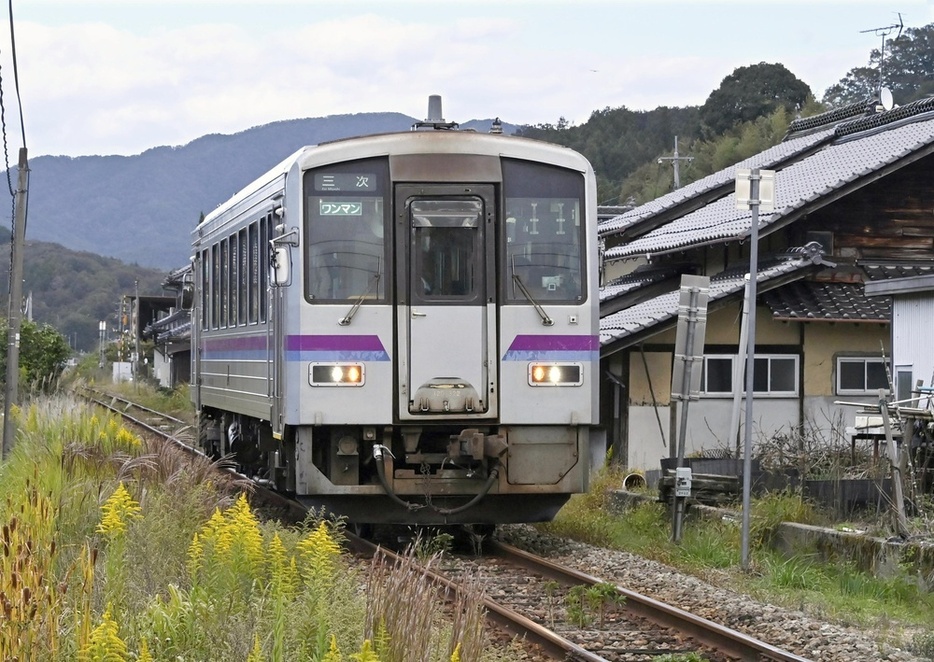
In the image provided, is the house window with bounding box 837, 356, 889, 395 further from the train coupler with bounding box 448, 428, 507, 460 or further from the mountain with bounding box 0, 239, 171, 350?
the mountain with bounding box 0, 239, 171, 350

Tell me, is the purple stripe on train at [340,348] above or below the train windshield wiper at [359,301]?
below

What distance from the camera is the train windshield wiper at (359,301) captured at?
1074 centimetres

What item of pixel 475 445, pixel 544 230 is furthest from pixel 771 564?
pixel 544 230

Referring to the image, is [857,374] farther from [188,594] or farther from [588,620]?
Answer: [188,594]

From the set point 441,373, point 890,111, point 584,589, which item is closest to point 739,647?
point 584,589

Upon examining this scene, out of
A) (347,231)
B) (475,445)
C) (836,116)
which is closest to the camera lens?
(475,445)

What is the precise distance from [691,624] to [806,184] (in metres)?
15.0

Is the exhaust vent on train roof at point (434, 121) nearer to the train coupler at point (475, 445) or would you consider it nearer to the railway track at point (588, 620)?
the train coupler at point (475, 445)

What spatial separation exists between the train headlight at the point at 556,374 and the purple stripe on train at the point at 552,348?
54mm

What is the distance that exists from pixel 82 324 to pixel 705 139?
62.9 m

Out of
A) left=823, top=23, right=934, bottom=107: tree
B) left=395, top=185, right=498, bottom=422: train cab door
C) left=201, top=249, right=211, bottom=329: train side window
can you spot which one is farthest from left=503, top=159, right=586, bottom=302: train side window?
left=823, top=23, right=934, bottom=107: tree

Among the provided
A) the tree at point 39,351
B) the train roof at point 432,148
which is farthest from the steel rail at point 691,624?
the tree at point 39,351

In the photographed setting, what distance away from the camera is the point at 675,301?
2072 centimetres

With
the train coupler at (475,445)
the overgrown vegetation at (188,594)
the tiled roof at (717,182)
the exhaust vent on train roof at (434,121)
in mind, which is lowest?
the overgrown vegetation at (188,594)
